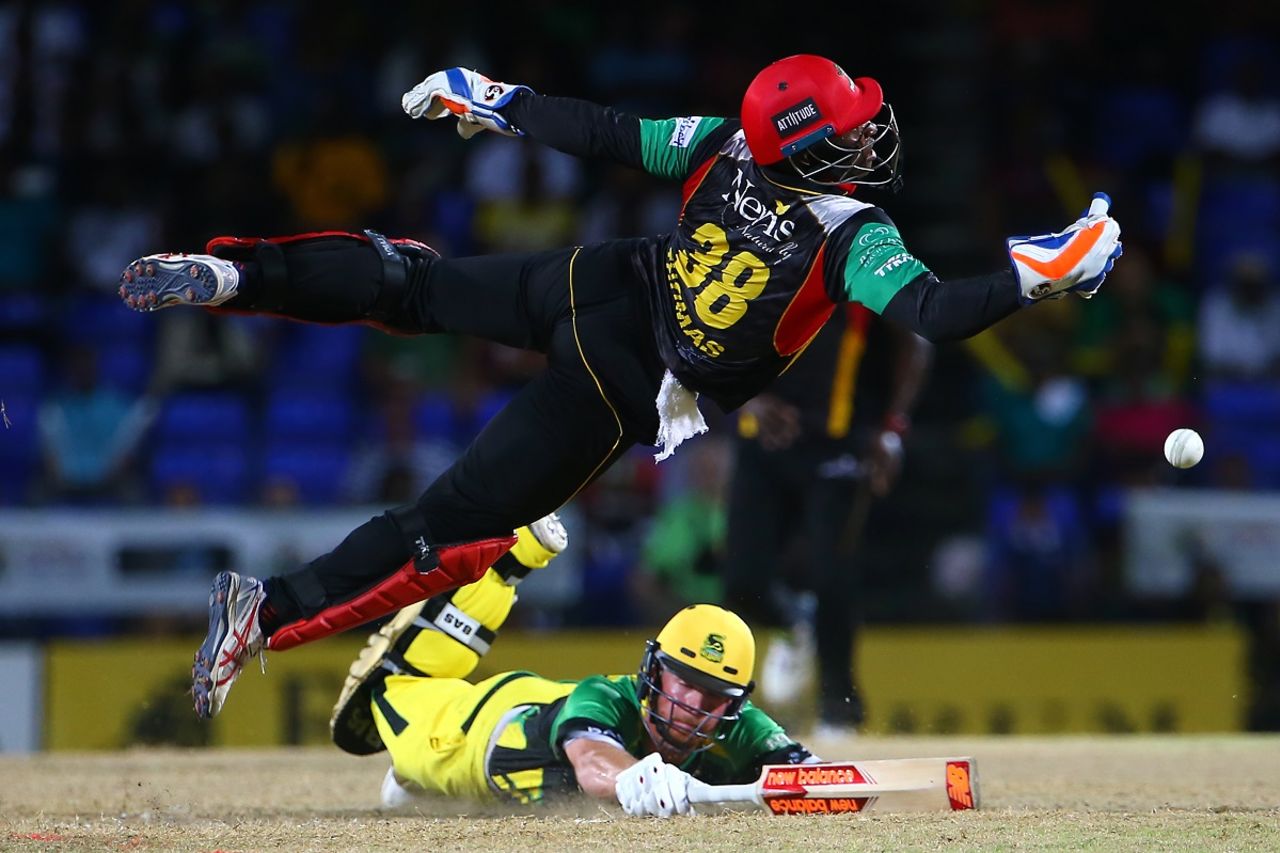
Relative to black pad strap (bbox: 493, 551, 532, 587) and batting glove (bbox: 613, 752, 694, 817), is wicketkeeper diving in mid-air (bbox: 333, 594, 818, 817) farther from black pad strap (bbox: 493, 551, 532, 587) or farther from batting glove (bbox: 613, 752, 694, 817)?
black pad strap (bbox: 493, 551, 532, 587)

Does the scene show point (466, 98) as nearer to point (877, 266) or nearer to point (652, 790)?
point (877, 266)

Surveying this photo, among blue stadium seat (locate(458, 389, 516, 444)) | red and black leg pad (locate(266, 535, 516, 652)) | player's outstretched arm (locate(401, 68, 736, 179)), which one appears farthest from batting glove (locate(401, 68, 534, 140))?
blue stadium seat (locate(458, 389, 516, 444))

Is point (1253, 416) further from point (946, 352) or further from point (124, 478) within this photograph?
point (124, 478)

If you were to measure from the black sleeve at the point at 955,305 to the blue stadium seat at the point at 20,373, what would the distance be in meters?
8.35

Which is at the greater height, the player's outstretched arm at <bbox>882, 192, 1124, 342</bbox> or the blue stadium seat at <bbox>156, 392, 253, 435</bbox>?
the blue stadium seat at <bbox>156, 392, 253, 435</bbox>

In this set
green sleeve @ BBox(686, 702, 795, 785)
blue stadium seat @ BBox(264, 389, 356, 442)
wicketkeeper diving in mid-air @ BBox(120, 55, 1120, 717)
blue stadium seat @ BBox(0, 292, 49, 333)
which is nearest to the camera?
wicketkeeper diving in mid-air @ BBox(120, 55, 1120, 717)

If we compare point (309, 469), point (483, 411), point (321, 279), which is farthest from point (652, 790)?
point (309, 469)

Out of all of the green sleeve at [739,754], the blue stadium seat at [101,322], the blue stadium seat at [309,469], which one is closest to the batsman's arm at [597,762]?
the green sleeve at [739,754]

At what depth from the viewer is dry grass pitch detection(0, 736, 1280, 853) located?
5.25 m

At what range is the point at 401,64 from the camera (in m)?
13.7

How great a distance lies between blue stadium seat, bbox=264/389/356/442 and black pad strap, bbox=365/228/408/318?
5.98 meters

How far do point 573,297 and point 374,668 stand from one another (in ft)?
5.29

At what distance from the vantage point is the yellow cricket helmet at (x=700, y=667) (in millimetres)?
5840

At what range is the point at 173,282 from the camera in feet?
18.4
